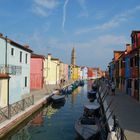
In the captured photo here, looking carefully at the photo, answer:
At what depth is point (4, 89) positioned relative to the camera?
26.8 m

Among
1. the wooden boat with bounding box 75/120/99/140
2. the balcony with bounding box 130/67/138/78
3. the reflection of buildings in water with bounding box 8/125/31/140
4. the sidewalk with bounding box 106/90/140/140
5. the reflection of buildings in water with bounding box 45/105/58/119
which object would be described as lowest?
the reflection of buildings in water with bounding box 8/125/31/140

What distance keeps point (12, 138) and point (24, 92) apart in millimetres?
21133

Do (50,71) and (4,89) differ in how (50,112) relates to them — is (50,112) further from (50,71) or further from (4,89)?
(50,71)

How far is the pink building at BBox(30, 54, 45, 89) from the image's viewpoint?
57.2 m

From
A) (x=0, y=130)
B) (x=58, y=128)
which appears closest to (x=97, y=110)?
(x=58, y=128)

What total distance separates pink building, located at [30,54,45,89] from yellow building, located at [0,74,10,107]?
29.5 m

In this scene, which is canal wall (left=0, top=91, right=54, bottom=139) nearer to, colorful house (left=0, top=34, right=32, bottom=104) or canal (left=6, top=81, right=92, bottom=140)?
canal (left=6, top=81, right=92, bottom=140)

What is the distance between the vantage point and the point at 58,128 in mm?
24844

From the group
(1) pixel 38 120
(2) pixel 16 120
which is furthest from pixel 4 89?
(1) pixel 38 120

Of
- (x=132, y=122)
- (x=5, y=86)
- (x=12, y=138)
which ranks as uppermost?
(x=5, y=86)

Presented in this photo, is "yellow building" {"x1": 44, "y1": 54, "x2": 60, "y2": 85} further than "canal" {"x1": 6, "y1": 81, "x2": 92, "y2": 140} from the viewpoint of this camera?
Yes

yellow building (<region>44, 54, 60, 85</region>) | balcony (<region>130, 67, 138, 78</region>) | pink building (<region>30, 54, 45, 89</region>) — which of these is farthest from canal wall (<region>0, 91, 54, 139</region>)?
yellow building (<region>44, 54, 60, 85</region>)

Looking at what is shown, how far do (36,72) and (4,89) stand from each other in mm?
31331

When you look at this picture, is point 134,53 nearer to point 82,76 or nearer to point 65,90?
point 65,90
